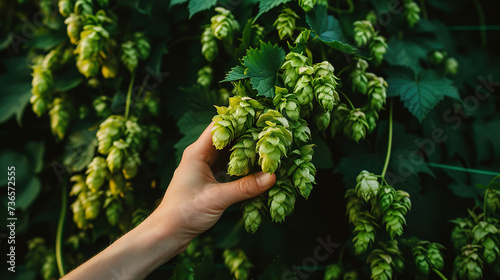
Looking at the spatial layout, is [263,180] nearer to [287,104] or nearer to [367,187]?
[287,104]

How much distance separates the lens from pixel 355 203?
1102 millimetres

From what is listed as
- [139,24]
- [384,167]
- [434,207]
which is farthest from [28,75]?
[434,207]

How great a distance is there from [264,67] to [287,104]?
0.17 m

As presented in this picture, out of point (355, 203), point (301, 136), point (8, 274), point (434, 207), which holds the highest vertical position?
point (301, 136)

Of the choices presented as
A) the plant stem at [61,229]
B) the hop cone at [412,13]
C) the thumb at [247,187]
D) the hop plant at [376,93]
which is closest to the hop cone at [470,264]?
the hop plant at [376,93]

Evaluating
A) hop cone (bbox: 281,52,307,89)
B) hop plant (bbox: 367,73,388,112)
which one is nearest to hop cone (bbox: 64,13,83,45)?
hop cone (bbox: 281,52,307,89)

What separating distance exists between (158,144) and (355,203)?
851mm

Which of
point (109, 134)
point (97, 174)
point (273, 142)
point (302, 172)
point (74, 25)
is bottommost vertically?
point (97, 174)

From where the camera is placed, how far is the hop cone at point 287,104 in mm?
848

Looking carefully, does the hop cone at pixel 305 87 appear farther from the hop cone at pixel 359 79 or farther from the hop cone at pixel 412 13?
the hop cone at pixel 412 13

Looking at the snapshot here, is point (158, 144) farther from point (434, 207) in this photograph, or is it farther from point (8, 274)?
point (434, 207)

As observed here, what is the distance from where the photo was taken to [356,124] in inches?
42.3

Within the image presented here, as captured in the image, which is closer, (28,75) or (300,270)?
(300,270)

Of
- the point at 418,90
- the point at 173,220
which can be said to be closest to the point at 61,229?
the point at 173,220
